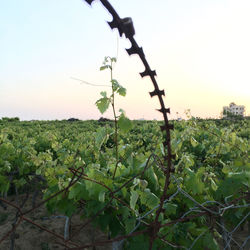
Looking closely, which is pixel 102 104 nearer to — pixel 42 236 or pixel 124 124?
pixel 124 124

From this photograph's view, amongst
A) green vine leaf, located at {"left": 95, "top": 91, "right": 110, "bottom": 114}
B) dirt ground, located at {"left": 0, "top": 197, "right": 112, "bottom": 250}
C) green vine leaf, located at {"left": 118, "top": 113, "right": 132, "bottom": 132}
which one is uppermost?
green vine leaf, located at {"left": 95, "top": 91, "right": 110, "bottom": 114}

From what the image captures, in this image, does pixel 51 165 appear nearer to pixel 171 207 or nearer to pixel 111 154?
pixel 111 154

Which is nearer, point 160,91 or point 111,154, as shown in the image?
point 160,91

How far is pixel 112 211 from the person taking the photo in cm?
253

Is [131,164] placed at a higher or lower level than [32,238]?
higher

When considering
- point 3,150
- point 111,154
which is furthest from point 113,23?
point 3,150

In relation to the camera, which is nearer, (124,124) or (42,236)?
(124,124)

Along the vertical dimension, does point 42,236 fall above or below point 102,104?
below

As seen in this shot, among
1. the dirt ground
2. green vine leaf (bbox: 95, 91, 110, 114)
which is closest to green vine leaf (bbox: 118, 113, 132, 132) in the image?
green vine leaf (bbox: 95, 91, 110, 114)

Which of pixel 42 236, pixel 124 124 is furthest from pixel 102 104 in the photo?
pixel 42 236

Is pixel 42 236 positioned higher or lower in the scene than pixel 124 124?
lower

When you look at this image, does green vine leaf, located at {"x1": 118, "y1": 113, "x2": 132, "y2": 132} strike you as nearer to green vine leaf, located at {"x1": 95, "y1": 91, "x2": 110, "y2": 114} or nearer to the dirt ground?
green vine leaf, located at {"x1": 95, "y1": 91, "x2": 110, "y2": 114}

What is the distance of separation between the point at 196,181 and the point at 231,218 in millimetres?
794

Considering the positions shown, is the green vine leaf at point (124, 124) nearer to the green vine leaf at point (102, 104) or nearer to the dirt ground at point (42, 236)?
the green vine leaf at point (102, 104)
